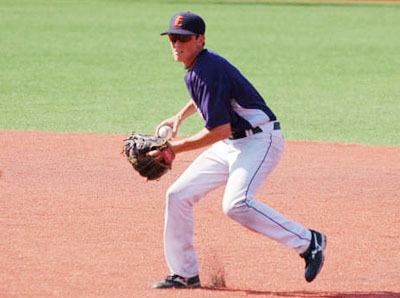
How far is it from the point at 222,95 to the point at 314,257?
1.17 meters

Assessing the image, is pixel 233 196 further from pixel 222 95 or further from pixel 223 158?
pixel 222 95

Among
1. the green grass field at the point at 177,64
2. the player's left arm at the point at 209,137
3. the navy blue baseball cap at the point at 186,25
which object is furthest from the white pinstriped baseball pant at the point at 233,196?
the green grass field at the point at 177,64

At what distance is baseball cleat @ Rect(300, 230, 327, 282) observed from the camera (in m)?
6.77

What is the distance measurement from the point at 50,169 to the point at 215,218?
2693mm

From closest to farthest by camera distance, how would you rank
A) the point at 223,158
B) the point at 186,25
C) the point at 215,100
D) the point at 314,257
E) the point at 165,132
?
1. the point at 215,100
2. the point at 186,25
3. the point at 314,257
4. the point at 223,158
5. the point at 165,132

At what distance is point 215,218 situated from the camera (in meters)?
9.13

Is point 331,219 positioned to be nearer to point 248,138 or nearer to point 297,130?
point 248,138

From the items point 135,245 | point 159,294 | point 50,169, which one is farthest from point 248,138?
point 50,169

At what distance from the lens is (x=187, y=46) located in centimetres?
675

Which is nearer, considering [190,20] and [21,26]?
[190,20]

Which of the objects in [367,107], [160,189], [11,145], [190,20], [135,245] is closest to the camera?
[190,20]

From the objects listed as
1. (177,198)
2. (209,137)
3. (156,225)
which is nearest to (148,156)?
(177,198)

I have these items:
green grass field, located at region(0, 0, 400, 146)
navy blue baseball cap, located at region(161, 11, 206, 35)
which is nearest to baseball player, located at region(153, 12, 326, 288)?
navy blue baseball cap, located at region(161, 11, 206, 35)

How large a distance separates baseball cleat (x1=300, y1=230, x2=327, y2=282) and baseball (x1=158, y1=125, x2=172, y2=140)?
1140mm
